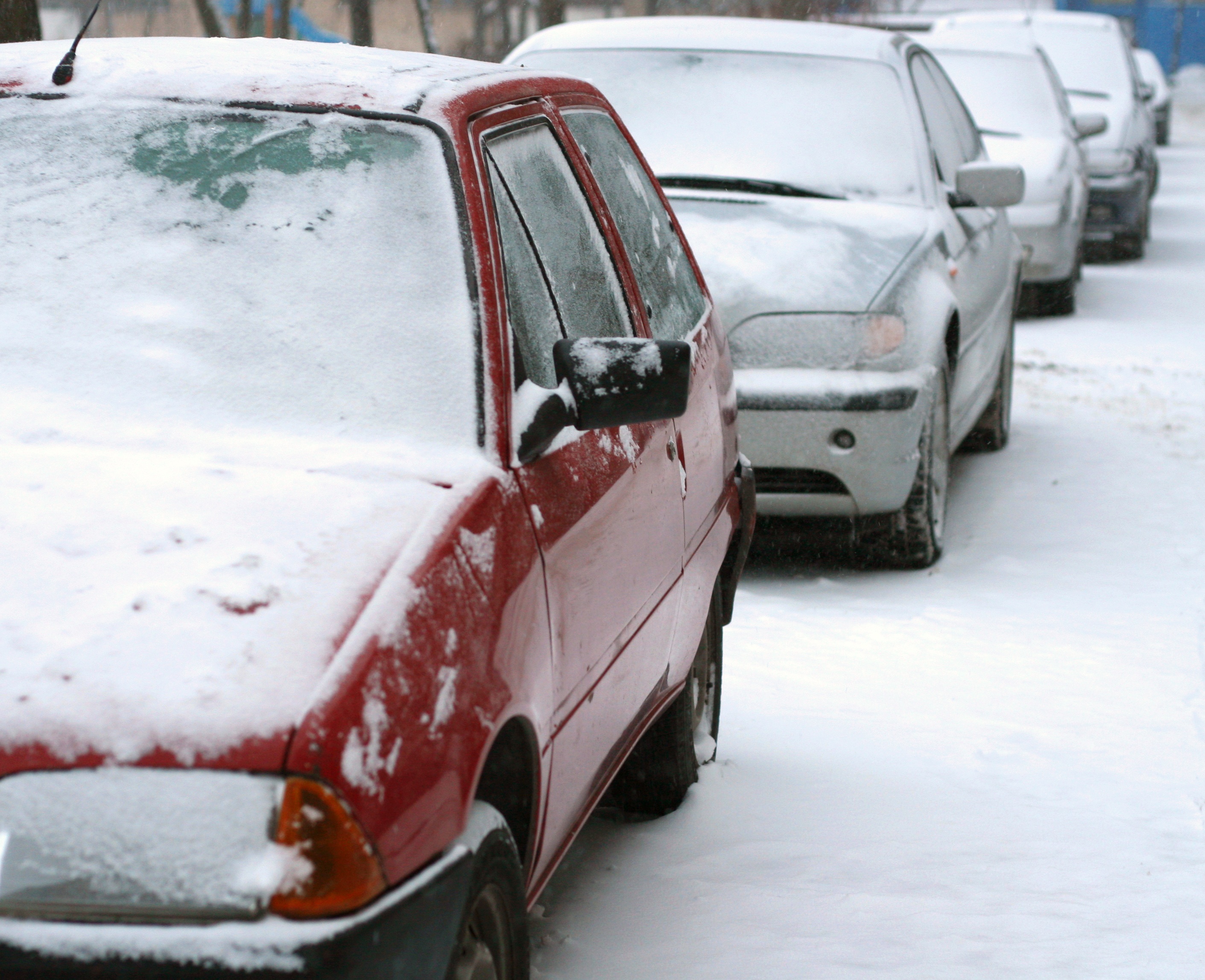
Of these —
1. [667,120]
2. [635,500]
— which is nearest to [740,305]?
[667,120]

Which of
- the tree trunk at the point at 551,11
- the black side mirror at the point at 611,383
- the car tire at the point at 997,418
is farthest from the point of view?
the tree trunk at the point at 551,11

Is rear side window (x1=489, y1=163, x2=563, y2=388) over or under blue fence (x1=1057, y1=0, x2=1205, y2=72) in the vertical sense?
over

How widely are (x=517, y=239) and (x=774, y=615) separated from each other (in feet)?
10.0

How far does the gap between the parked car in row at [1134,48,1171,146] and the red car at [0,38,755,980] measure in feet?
68.6

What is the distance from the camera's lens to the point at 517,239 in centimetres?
291

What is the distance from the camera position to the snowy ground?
11.2 feet

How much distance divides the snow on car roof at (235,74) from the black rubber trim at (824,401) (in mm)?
2702

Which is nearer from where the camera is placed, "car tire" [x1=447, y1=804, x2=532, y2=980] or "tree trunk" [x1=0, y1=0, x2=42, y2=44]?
"car tire" [x1=447, y1=804, x2=532, y2=980]

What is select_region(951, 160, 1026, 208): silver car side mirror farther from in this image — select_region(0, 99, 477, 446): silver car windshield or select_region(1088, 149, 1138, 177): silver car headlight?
select_region(1088, 149, 1138, 177): silver car headlight

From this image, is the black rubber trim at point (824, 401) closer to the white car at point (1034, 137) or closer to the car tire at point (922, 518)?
the car tire at point (922, 518)

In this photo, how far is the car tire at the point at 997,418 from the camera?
8.40 metres

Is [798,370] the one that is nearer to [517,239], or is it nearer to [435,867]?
[517,239]

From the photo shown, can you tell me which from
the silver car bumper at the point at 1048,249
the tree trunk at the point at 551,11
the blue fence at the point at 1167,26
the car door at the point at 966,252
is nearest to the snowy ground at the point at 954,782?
the car door at the point at 966,252

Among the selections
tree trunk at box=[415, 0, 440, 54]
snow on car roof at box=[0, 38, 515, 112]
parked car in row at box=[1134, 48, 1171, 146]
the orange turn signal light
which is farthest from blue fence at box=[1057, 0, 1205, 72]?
the orange turn signal light
